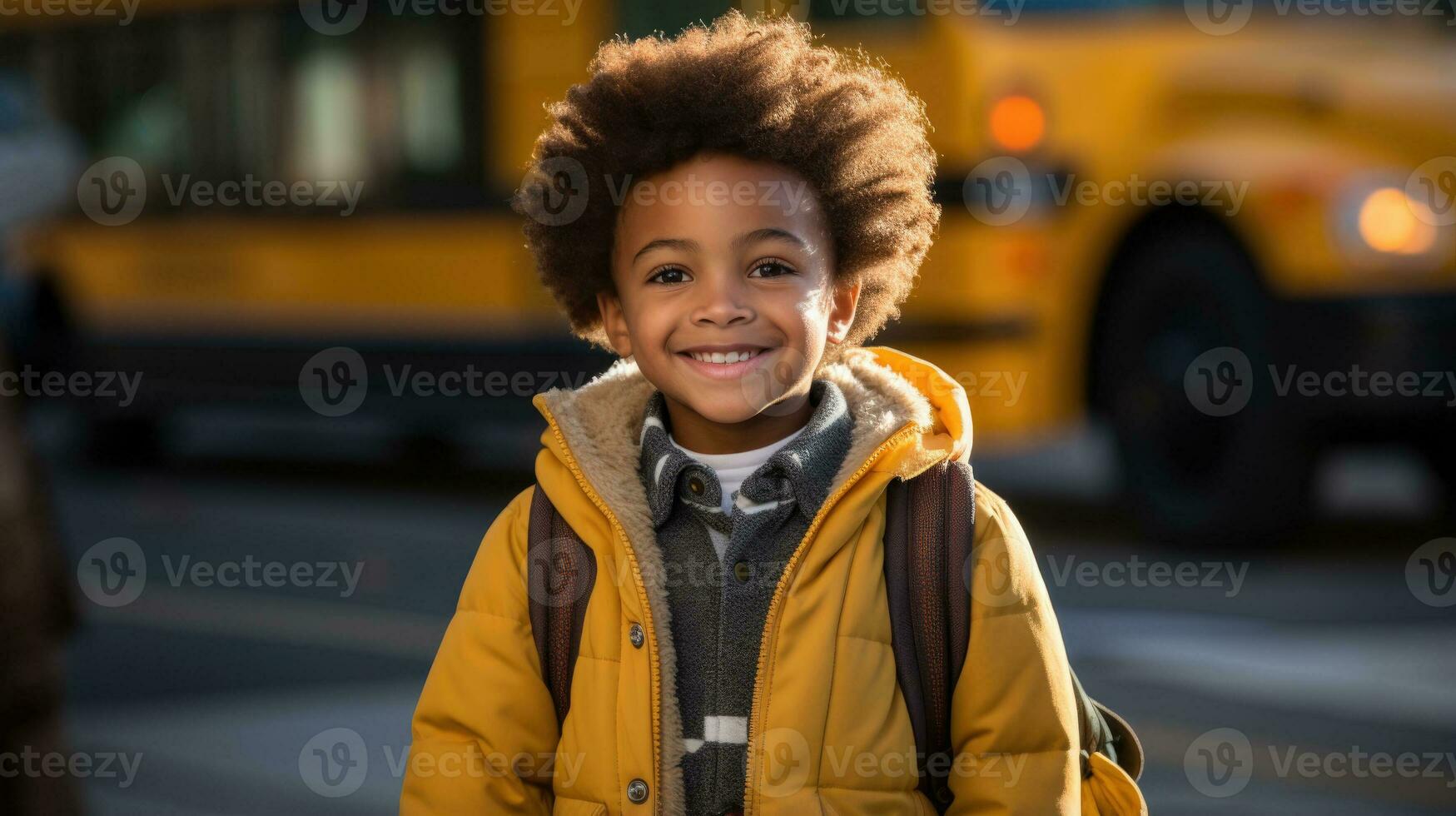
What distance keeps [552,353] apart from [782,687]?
6755 mm

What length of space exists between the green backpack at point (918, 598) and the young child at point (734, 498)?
20 mm

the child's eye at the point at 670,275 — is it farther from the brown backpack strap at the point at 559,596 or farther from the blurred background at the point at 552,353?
the blurred background at the point at 552,353

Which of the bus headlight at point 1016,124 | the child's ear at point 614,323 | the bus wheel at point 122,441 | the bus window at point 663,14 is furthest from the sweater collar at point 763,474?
the bus wheel at point 122,441

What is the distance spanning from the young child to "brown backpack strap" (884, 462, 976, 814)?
2cm

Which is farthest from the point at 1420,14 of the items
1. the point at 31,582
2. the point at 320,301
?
the point at 31,582

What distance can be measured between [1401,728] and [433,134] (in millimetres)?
5829

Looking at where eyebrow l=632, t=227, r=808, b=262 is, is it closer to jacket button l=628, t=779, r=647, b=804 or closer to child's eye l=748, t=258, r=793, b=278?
child's eye l=748, t=258, r=793, b=278

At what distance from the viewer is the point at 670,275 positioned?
8.73 ft

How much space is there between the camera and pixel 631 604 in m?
2.46

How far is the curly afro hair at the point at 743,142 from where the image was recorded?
2.66 m

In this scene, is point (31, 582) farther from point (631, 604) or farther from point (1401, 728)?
point (1401, 728)

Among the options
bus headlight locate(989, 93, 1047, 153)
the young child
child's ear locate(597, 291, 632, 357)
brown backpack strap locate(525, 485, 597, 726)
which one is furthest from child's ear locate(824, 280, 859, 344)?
bus headlight locate(989, 93, 1047, 153)

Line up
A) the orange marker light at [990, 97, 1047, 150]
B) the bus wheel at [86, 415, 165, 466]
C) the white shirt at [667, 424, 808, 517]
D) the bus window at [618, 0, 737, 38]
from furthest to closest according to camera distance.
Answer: the bus wheel at [86, 415, 165, 466] → the bus window at [618, 0, 737, 38] → the orange marker light at [990, 97, 1047, 150] → the white shirt at [667, 424, 808, 517]

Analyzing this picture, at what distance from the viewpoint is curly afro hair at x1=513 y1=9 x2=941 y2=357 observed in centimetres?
266
